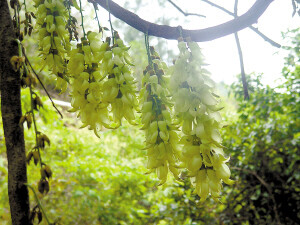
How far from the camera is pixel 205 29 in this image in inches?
19.6

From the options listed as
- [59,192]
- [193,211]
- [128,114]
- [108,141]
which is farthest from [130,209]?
[128,114]

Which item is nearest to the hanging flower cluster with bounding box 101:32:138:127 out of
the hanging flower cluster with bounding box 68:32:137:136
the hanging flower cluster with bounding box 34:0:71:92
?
the hanging flower cluster with bounding box 68:32:137:136

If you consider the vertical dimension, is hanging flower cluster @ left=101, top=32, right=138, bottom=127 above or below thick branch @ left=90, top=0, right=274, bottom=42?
below

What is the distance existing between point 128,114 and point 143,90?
51 millimetres

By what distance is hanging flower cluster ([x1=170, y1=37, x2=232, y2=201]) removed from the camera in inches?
17.1

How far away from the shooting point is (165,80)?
495mm

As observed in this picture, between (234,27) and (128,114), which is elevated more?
(234,27)

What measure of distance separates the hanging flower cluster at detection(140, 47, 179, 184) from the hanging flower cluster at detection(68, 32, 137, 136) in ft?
0.11

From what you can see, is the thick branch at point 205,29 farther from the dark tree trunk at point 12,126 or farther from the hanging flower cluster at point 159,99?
the dark tree trunk at point 12,126

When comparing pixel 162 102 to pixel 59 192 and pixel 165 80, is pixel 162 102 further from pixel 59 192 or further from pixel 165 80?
pixel 59 192

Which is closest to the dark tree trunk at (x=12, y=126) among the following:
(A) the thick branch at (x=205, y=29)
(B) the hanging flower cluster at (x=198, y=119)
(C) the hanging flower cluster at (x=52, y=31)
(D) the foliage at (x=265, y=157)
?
(C) the hanging flower cluster at (x=52, y=31)

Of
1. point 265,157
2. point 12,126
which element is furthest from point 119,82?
point 265,157

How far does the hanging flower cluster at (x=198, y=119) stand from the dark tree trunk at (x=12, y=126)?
0.52 metres

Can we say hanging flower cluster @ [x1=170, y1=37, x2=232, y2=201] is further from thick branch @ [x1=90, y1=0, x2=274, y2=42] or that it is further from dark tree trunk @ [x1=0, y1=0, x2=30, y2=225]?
dark tree trunk @ [x1=0, y1=0, x2=30, y2=225]
